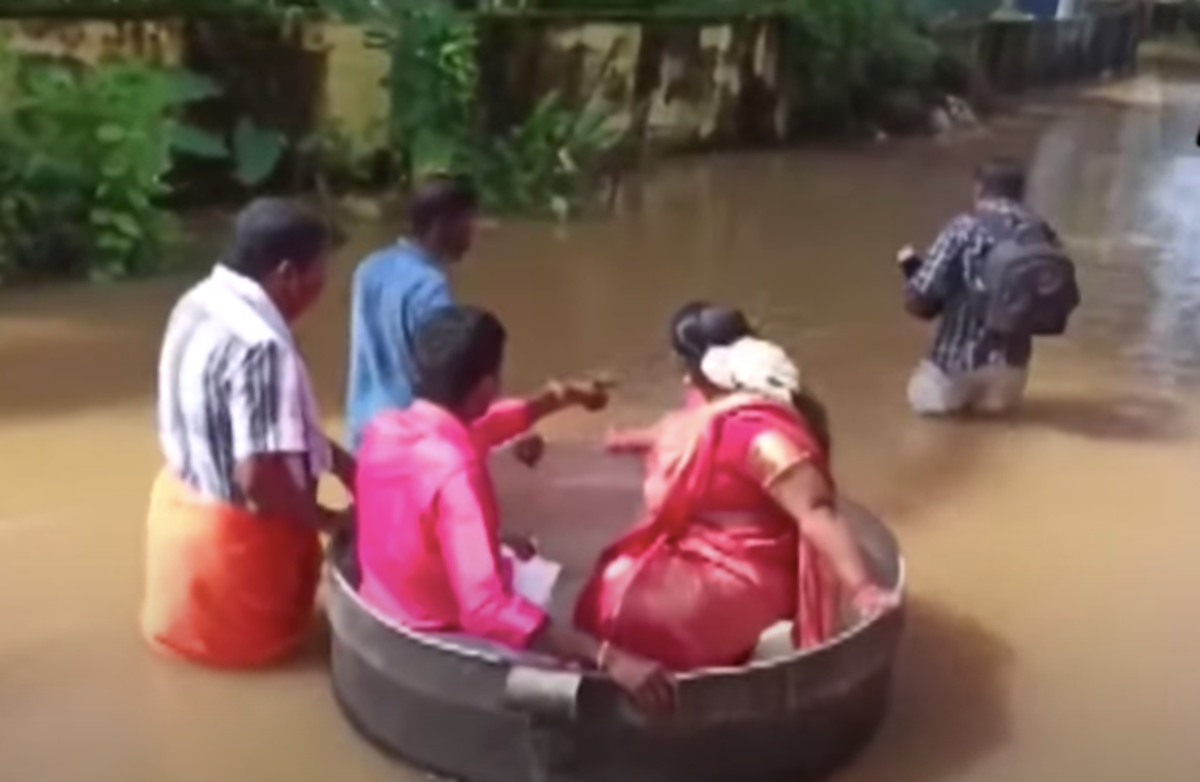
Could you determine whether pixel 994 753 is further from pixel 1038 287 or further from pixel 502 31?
pixel 502 31

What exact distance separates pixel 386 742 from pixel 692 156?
8322 mm

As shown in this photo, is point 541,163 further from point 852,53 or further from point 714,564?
point 714,564

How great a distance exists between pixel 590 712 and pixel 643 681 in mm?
123

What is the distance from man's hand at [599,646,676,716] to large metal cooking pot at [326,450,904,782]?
0.09 feet

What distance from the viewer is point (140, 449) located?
5438mm

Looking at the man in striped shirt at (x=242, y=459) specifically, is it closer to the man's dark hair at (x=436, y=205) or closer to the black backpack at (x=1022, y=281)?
the man's dark hair at (x=436, y=205)

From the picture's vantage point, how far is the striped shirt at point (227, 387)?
12.2 feet

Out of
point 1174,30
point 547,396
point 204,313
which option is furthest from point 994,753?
point 1174,30

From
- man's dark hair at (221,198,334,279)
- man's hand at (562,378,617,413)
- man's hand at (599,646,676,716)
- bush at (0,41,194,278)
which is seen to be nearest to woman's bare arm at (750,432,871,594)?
man's hand at (599,646,676,716)

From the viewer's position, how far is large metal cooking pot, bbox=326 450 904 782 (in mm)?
3285

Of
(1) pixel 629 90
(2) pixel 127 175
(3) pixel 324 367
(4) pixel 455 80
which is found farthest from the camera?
(1) pixel 629 90

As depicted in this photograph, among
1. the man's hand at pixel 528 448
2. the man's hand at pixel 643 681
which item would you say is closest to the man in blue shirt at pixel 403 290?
the man's hand at pixel 528 448

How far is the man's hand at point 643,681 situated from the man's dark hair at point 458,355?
58cm

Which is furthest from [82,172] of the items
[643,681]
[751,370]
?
[643,681]
